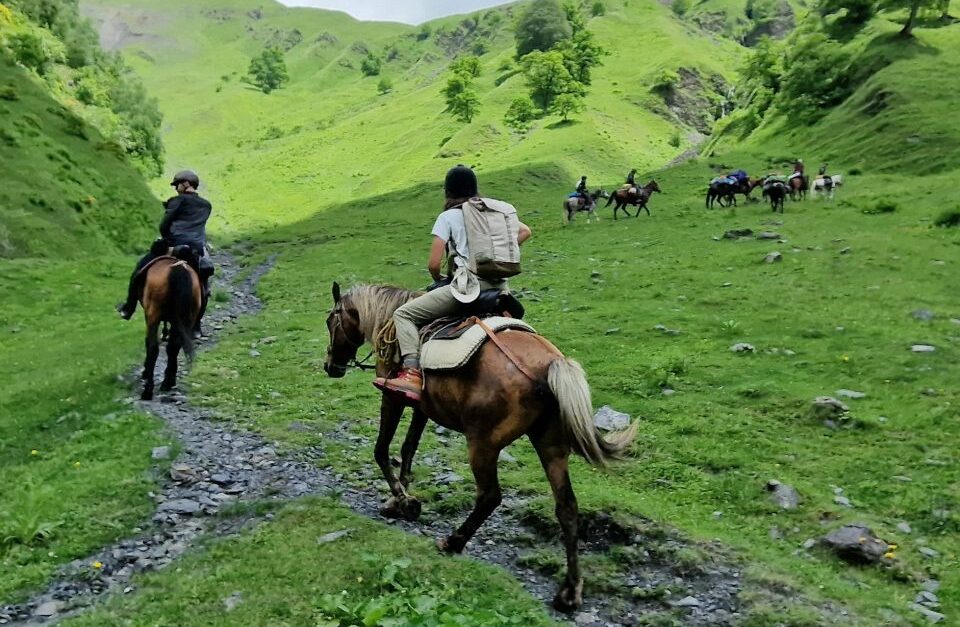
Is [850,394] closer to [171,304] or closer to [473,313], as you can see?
[473,313]

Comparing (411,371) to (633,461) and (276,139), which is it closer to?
(633,461)

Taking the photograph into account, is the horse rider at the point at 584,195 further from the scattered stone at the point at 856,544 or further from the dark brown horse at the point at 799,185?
the scattered stone at the point at 856,544

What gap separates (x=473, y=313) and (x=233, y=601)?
12.1 feet

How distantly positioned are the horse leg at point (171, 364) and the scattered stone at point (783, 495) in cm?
1048

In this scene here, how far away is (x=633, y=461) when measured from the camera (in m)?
9.88

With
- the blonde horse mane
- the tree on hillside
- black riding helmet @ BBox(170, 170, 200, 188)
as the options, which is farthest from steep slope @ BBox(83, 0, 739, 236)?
the blonde horse mane

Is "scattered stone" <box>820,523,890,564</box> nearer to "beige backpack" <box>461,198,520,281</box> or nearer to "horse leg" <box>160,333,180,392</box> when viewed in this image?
"beige backpack" <box>461,198,520,281</box>

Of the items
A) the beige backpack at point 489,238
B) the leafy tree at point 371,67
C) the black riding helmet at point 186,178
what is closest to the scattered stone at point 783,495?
the beige backpack at point 489,238

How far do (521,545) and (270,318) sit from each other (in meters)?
15.0

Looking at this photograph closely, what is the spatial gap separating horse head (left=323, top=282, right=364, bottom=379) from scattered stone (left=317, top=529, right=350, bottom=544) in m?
2.56

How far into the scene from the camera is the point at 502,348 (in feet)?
22.2

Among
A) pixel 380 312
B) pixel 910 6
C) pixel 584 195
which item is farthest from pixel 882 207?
pixel 910 6

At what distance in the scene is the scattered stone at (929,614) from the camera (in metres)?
6.24

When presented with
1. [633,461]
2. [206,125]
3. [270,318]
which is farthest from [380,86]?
[633,461]
